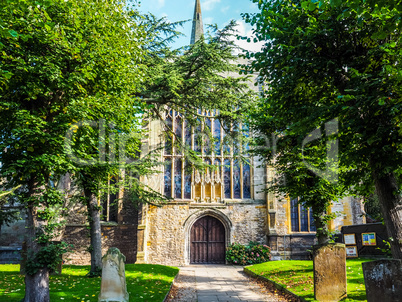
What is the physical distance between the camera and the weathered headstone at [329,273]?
24.4 ft

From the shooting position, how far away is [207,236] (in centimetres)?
1947

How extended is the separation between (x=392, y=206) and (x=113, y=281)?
576 centimetres

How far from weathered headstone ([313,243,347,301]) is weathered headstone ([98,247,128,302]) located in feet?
14.4

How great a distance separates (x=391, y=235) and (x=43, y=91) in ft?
25.9

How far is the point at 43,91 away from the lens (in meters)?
7.45

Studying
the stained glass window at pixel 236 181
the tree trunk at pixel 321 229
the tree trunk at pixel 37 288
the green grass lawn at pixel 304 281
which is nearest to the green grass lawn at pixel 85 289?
the tree trunk at pixel 37 288

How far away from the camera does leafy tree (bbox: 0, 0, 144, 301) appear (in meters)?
6.90

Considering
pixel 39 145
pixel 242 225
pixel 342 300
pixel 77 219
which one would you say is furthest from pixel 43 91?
pixel 242 225

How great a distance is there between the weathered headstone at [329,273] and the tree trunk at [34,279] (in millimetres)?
6090

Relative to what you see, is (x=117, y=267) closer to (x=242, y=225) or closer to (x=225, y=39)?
(x=225, y=39)

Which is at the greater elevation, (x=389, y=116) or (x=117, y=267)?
(x=389, y=116)

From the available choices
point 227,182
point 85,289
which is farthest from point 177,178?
point 85,289

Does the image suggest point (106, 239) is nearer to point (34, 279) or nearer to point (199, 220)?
point (199, 220)

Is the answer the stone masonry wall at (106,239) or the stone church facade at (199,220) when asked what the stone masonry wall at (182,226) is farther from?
the stone masonry wall at (106,239)
